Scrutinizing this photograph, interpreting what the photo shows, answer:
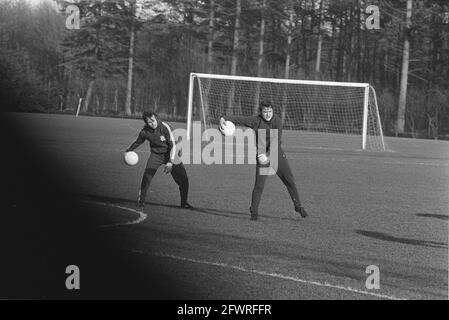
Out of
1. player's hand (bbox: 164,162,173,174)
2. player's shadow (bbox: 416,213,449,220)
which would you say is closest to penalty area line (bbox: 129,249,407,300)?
player's hand (bbox: 164,162,173,174)

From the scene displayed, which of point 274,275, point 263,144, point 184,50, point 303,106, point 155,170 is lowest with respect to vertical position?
point 274,275

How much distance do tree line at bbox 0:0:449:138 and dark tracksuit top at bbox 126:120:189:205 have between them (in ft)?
134

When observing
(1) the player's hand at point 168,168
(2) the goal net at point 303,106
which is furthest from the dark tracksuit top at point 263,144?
(2) the goal net at point 303,106

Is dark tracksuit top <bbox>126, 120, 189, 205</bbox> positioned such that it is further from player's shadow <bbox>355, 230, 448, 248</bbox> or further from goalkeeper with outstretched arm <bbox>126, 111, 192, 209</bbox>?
player's shadow <bbox>355, 230, 448, 248</bbox>

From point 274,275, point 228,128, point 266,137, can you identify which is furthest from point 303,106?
point 274,275

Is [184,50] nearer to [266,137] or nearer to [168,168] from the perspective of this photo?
[168,168]

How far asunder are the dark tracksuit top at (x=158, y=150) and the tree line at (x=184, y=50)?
40.9 m

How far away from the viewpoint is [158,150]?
1360cm

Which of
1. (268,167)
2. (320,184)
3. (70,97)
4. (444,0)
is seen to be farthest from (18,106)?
(268,167)

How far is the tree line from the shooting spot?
5756 centimetres

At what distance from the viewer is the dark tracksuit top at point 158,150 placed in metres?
13.5

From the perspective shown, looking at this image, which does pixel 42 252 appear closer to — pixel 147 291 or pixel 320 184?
pixel 147 291

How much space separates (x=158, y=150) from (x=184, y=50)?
51.3m

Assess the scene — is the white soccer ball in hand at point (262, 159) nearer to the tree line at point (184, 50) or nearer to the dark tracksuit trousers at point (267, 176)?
the dark tracksuit trousers at point (267, 176)
